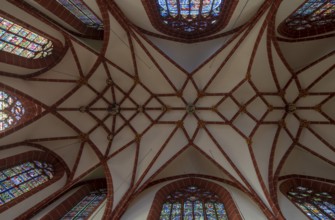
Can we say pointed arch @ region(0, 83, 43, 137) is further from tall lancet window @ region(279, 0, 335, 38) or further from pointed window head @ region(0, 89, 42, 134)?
tall lancet window @ region(279, 0, 335, 38)

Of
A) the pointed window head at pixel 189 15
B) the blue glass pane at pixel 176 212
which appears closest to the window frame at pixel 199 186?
the blue glass pane at pixel 176 212

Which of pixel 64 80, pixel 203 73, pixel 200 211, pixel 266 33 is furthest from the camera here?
pixel 203 73

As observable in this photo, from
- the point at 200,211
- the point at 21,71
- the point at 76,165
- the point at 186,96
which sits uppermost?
the point at 186,96

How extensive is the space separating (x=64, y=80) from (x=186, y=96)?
532 centimetres

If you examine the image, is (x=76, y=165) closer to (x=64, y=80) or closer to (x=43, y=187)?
(x=43, y=187)

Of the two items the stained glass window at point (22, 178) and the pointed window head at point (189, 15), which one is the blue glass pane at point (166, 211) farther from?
the pointed window head at point (189, 15)

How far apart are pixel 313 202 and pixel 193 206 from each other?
4446 millimetres

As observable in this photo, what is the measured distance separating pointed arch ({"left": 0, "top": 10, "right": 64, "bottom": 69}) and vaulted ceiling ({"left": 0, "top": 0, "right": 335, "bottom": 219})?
0.39 m

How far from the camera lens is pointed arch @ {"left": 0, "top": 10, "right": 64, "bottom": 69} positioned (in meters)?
11.0

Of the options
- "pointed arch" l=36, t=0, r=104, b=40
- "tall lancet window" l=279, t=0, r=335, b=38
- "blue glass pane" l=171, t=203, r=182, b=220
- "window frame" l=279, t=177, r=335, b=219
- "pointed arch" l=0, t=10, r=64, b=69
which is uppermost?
"tall lancet window" l=279, t=0, r=335, b=38

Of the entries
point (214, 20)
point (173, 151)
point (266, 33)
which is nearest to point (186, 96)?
point (173, 151)

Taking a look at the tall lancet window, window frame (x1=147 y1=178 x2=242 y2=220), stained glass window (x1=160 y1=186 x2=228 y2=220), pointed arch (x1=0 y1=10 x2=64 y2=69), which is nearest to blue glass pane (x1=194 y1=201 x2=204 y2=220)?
stained glass window (x1=160 y1=186 x2=228 y2=220)

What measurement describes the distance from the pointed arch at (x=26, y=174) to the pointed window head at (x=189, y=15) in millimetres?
7207

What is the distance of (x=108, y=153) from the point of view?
45.5 ft
